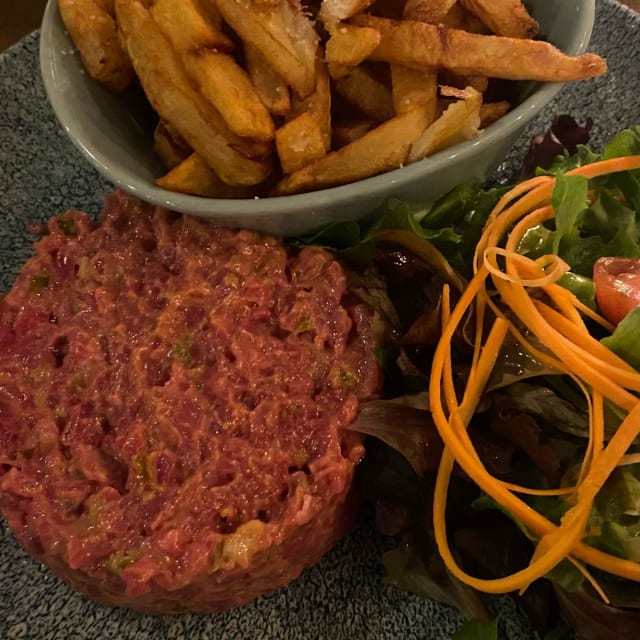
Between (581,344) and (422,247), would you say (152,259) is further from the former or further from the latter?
(581,344)

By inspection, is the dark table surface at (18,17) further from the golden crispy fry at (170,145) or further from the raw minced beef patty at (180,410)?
the raw minced beef patty at (180,410)

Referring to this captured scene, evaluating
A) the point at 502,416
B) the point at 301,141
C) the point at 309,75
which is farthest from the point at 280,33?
the point at 502,416

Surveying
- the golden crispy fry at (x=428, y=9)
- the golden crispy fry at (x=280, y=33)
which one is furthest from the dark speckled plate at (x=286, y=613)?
the golden crispy fry at (x=428, y=9)

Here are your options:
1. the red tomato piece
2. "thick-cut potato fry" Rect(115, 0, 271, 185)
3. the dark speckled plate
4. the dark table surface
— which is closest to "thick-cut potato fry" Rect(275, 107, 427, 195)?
"thick-cut potato fry" Rect(115, 0, 271, 185)

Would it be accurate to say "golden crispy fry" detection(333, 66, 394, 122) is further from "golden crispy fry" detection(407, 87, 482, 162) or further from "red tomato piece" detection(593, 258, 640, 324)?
"red tomato piece" detection(593, 258, 640, 324)

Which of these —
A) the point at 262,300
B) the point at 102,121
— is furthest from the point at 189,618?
the point at 102,121
